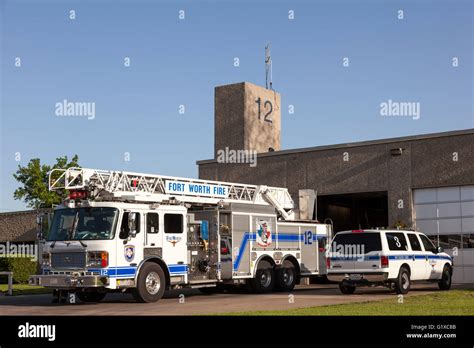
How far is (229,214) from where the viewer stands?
22.2 meters

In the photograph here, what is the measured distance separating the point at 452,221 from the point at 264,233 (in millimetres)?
8830

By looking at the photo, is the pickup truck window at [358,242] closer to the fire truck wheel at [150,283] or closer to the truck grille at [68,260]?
the fire truck wheel at [150,283]

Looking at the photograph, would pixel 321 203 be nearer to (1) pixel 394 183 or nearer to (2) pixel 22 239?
(1) pixel 394 183

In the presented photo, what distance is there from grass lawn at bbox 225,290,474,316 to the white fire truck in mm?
4680

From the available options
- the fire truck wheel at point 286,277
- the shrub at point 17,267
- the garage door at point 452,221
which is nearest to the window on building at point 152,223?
the fire truck wheel at point 286,277

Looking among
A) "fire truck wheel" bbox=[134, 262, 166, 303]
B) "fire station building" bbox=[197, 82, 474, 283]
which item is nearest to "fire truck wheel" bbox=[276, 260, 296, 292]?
"fire station building" bbox=[197, 82, 474, 283]

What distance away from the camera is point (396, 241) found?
21.2m

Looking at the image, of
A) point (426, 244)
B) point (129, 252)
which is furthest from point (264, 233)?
point (129, 252)

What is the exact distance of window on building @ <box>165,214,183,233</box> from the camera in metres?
19.8

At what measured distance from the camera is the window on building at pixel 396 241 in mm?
20953

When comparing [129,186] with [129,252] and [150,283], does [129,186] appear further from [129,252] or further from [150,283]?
[150,283]
